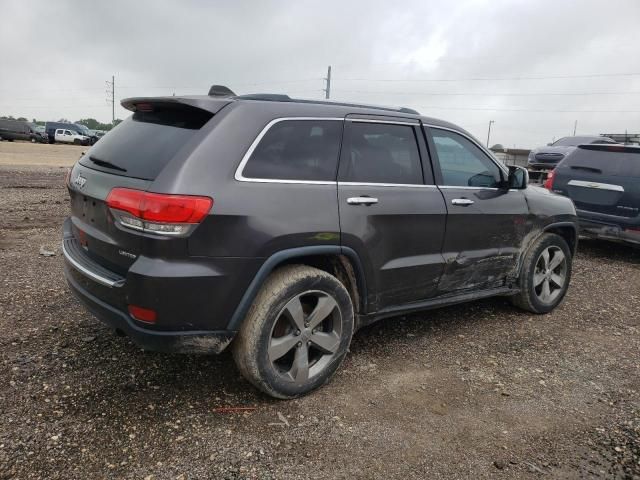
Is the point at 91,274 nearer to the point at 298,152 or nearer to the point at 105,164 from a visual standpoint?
the point at 105,164

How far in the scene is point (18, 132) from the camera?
40094 millimetres

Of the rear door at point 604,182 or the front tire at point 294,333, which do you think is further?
the rear door at point 604,182

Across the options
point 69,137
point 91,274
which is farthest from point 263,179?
point 69,137

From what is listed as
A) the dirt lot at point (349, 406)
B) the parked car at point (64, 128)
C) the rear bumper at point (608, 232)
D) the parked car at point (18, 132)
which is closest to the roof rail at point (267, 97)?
the dirt lot at point (349, 406)

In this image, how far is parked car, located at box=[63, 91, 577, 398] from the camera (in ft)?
8.93

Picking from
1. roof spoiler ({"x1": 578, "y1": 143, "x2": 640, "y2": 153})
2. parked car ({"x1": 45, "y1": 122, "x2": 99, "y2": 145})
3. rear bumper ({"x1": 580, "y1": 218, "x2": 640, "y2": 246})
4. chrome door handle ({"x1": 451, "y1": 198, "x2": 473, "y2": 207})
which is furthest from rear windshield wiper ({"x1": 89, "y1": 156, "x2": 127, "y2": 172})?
parked car ({"x1": 45, "y1": 122, "x2": 99, "y2": 145})

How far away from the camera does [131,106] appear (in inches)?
136

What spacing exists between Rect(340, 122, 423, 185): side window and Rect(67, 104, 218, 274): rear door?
3.18ft

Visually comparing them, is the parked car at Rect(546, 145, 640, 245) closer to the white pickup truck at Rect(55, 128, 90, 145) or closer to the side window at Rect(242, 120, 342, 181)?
the side window at Rect(242, 120, 342, 181)

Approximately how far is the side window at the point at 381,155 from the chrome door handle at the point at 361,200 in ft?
0.42

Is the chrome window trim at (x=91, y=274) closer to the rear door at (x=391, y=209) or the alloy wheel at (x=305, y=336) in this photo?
the alloy wheel at (x=305, y=336)

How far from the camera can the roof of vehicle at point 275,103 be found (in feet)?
9.93

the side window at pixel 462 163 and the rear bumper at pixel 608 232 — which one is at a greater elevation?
the side window at pixel 462 163

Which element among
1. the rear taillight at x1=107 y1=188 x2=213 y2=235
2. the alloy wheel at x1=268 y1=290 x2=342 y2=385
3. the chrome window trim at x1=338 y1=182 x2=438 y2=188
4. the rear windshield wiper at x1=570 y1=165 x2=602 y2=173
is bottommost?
the alloy wheel at x1=268 y1=290 x2=342 y2=385
